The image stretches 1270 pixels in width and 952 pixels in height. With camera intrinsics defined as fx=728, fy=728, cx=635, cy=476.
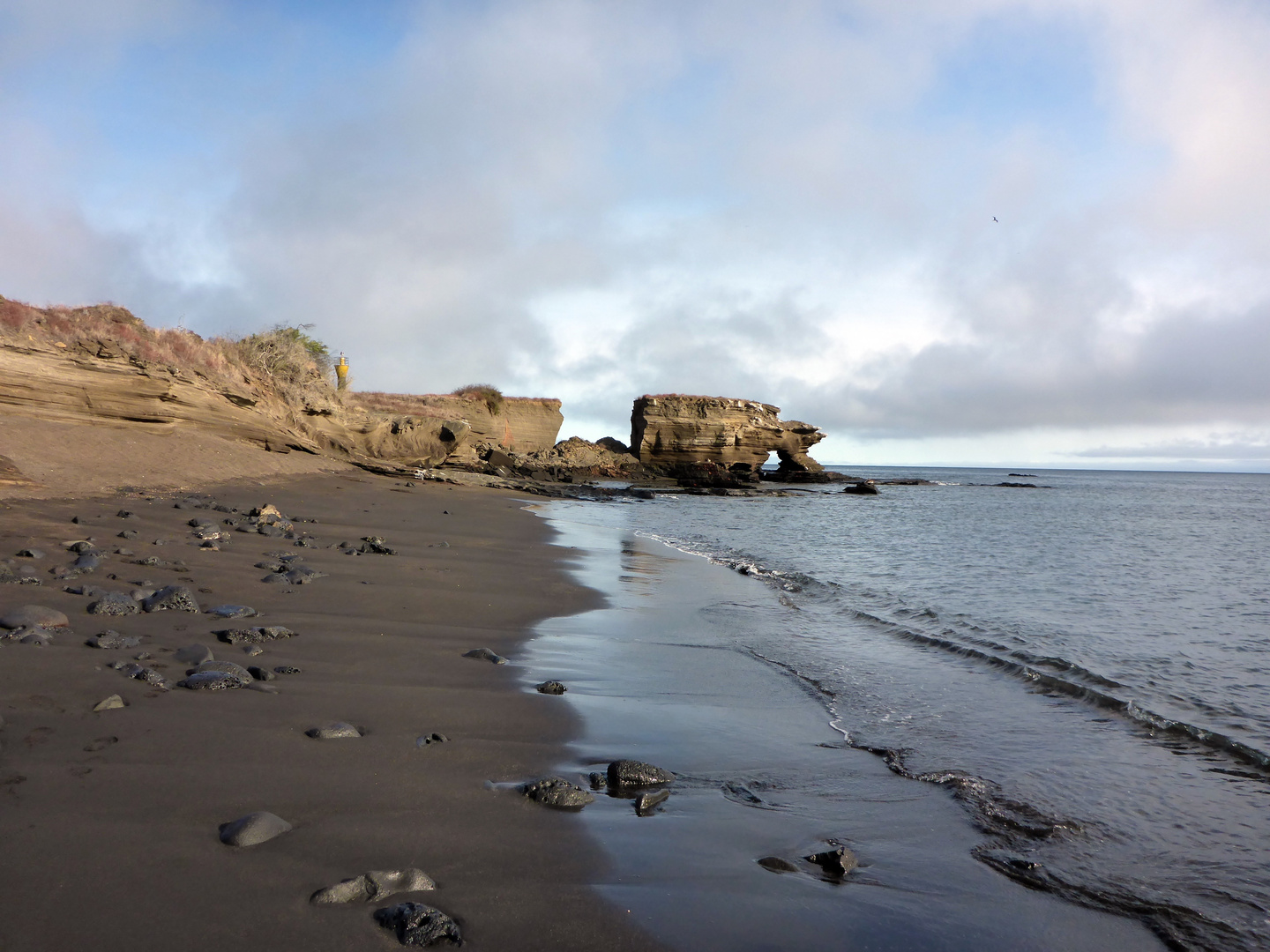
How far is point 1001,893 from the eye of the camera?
275 cm

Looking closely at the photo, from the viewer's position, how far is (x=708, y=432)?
46844mm

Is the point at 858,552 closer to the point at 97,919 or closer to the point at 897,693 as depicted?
the point at 897,693

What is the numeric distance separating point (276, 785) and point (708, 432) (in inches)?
1760

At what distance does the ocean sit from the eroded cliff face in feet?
117

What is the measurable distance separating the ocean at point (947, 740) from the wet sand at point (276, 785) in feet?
1.12

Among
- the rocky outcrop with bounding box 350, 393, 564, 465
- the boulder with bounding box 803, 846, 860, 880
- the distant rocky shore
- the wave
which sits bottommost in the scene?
the wave

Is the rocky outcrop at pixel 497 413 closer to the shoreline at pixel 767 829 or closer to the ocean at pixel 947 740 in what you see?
the ocean at pixel 947 740

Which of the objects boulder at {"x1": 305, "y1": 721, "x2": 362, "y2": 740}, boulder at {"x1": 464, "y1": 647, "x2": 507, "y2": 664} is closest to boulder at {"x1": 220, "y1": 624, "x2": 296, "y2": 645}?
boulder at {"x1": 464, "y1": 647, "x2": 507, "y2": 664}

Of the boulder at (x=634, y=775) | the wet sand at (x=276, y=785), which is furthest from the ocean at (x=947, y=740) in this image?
the wet sand at (x=276, y=785)

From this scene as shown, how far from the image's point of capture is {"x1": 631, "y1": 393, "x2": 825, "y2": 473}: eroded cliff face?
1845 inches

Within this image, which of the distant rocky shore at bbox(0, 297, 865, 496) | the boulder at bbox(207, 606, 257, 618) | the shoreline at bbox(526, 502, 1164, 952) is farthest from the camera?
the distant rocky shore at bbox(0, 297, 865, 496)

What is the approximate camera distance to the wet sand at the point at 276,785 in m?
1.94

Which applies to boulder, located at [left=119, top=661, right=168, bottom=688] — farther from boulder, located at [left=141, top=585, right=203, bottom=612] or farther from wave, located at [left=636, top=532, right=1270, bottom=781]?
wave, located at [left=636, top=532, right=1270, bottom=781]

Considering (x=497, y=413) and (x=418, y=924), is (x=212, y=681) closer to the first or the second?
(x=418, y=924)
